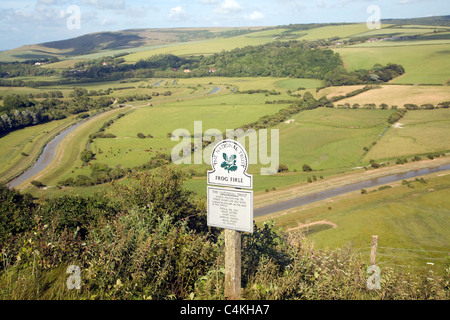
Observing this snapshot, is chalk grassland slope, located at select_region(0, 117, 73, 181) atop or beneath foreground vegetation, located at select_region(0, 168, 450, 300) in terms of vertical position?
beneath

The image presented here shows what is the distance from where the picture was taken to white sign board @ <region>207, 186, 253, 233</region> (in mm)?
5934

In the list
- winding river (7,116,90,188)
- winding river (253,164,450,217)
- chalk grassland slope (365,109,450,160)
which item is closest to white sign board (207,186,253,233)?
winding river (253,164,450,217)

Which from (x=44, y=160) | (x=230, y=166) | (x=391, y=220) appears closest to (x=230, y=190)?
(x=230, y=166)

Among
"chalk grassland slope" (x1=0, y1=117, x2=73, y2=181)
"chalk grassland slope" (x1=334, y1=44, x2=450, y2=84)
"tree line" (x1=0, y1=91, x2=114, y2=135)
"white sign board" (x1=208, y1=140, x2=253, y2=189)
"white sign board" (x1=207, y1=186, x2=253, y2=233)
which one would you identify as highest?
"chalk grassland slope" (x1=334, y1=44, x2=450, y2=84)

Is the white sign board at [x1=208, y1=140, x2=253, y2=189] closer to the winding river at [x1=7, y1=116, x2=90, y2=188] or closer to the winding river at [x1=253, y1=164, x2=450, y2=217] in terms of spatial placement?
the winding river at [x1=253, y1=164, x2=450, y2=217]

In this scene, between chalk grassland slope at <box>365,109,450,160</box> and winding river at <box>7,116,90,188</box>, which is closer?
winding river at <box>7,116,90,188</box>

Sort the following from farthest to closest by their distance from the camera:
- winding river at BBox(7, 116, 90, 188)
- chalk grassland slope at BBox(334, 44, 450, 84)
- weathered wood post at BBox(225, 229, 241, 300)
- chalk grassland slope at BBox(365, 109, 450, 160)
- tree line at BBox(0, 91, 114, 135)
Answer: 1. chalk grassland slope at BBox(334, 44, 450, 84)
2. tree line at BBox(0, 91, 114, 135)
3. chalk grassland slope at BBox(365, 109, 450, 160)
4. winding river at BBox(7, 116, 90, 188)
5. weathered wood post at BBox(225, 229, 241, 300)

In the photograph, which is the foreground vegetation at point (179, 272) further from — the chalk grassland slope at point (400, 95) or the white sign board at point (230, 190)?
the chalk grassland slope at point (400, 95)

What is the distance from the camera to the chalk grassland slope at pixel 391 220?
26203 mm

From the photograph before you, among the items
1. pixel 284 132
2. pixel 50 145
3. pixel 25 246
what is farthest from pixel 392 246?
pixel 50 145

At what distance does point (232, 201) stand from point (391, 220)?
30.3 m

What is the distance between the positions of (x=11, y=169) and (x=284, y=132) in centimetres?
4741
